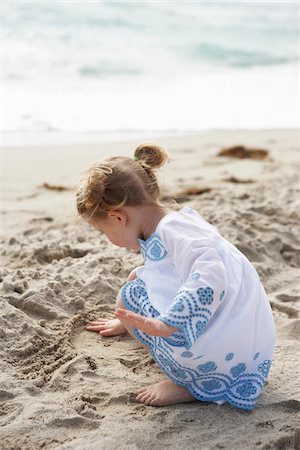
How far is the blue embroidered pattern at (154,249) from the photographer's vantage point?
250cm

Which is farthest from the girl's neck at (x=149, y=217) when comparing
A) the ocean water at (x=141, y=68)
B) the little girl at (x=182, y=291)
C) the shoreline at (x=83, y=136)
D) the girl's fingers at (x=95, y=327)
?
the ocean water at (x=141, y=68)

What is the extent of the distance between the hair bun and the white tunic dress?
0.64 feet

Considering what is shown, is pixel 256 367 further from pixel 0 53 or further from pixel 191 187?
pixel 0 53

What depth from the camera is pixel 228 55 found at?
12.4 metres

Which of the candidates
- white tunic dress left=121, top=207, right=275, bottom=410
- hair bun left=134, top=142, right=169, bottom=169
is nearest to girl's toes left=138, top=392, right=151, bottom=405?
white tunic dress left=121, top=207, right=275, bottom=410

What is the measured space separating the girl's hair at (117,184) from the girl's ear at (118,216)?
0.02 meters

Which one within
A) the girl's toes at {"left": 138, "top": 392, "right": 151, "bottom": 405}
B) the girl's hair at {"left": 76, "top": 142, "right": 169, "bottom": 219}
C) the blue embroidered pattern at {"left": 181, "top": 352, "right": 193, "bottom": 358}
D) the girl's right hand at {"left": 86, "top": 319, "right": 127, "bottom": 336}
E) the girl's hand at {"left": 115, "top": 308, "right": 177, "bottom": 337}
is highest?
the girl's hair at {"left": 76, "top": 142, "right": 169, "bottom": 219}

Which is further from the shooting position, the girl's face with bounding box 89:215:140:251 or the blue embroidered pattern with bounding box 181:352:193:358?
the girl's face with bounding box 89:215:140:251

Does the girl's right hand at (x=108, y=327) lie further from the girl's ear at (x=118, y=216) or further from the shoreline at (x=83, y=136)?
the shoreline at (x=83, y=136)

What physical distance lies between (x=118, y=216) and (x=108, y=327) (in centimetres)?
69

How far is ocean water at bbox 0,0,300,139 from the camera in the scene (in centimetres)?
812

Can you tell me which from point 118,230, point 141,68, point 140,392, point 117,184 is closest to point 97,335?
point 140,392

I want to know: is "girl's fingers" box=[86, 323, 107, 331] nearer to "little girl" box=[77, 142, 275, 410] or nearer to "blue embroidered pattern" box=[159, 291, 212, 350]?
"little girl" box=[77, 142, 275, 410]

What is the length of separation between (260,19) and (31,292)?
50.8 ft
